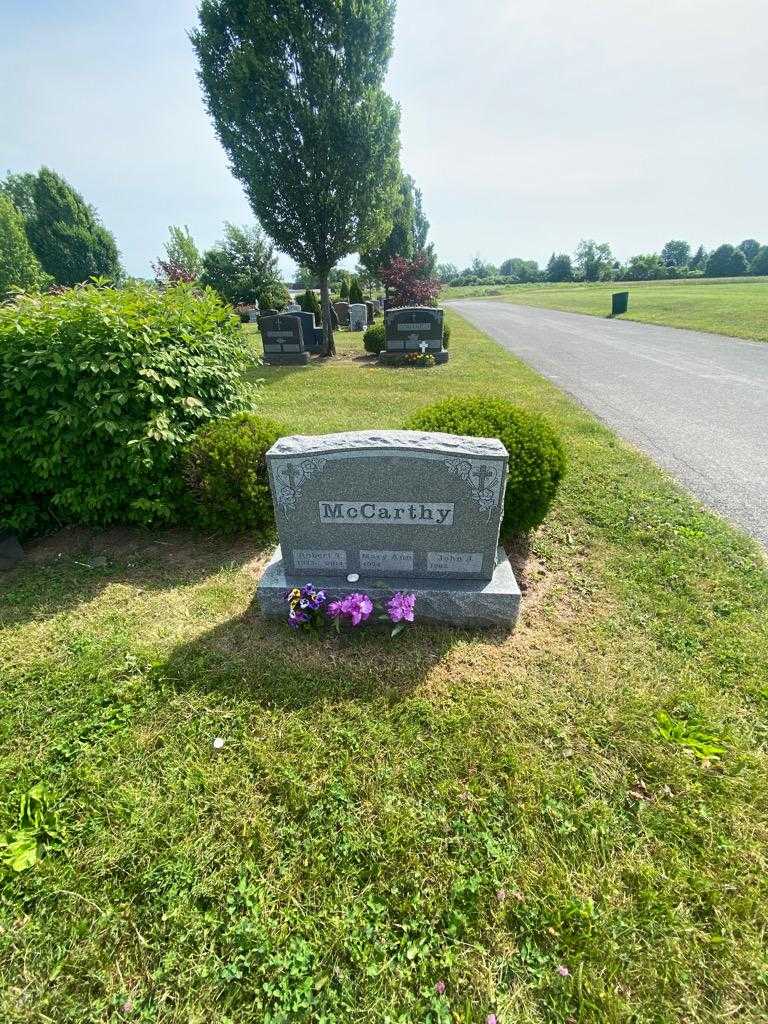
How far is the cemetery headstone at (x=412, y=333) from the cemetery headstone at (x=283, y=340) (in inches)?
107

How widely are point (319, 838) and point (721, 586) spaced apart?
11.3ft

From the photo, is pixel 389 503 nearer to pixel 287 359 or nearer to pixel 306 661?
pixel 306 661

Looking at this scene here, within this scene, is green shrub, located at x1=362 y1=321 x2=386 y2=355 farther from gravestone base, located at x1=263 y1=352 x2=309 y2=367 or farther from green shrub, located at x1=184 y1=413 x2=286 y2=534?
green shrub, located at x1=184 y1=413 x2=286 y2=534

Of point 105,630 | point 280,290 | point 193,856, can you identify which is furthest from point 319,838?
point 280,290

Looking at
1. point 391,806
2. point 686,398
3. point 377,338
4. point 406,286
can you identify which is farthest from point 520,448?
point 406,286

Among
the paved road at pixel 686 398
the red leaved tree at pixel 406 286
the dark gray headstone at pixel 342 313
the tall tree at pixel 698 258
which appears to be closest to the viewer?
the paved road at pixel 686 398

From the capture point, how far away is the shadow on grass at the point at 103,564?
11.8ft

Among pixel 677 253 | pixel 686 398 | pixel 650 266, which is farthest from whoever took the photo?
pixel 677 253

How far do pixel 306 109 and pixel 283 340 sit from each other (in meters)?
6.03

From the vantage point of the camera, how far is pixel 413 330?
1438 centimetres

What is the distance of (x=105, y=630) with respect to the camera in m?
3.26

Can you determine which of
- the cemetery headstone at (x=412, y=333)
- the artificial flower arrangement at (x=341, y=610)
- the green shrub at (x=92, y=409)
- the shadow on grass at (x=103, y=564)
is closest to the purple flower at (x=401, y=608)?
the artificial flower arrangement at (x=341, y=610)

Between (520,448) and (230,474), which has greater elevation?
(520,448)

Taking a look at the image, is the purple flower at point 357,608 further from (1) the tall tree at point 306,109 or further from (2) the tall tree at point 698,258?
(2) the tall tree at point 698,258
